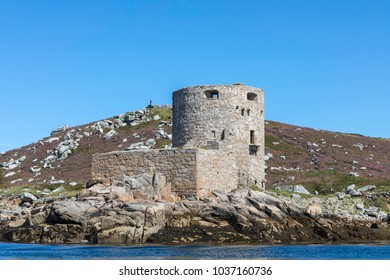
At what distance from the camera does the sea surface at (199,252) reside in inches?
1025

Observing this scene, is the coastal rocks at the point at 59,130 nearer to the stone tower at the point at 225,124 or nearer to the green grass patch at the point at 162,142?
the green grass patch at the point at 162,142

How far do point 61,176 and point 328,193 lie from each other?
86.5 ft

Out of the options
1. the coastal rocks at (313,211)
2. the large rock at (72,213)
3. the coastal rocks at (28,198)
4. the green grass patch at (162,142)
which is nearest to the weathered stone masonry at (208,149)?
the large rock at (72,213)

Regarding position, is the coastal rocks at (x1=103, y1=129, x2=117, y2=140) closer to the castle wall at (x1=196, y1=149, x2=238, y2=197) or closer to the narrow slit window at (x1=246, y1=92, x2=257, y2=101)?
the narrow slit window at (x1=246, y1=92, x2=257, y2=101)

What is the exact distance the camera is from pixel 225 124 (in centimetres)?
4178

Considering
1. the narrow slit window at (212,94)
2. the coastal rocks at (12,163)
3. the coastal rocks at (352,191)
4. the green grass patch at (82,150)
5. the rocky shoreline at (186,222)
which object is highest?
the narrow slit window at (212,94)

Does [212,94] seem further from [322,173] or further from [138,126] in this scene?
[138,126]

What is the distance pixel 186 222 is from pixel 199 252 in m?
6.70

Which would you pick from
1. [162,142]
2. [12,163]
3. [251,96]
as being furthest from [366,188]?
[12,163]

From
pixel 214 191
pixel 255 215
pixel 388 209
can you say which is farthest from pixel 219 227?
pixel 388 209

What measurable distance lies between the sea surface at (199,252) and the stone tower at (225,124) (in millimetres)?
11110

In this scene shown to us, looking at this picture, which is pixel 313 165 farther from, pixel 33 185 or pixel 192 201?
pixel 192 201

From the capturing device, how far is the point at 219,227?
3406cm

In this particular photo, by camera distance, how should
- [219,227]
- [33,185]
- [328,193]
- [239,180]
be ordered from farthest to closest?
[33,185]
[328,193]
[239,180]
[219,227]
